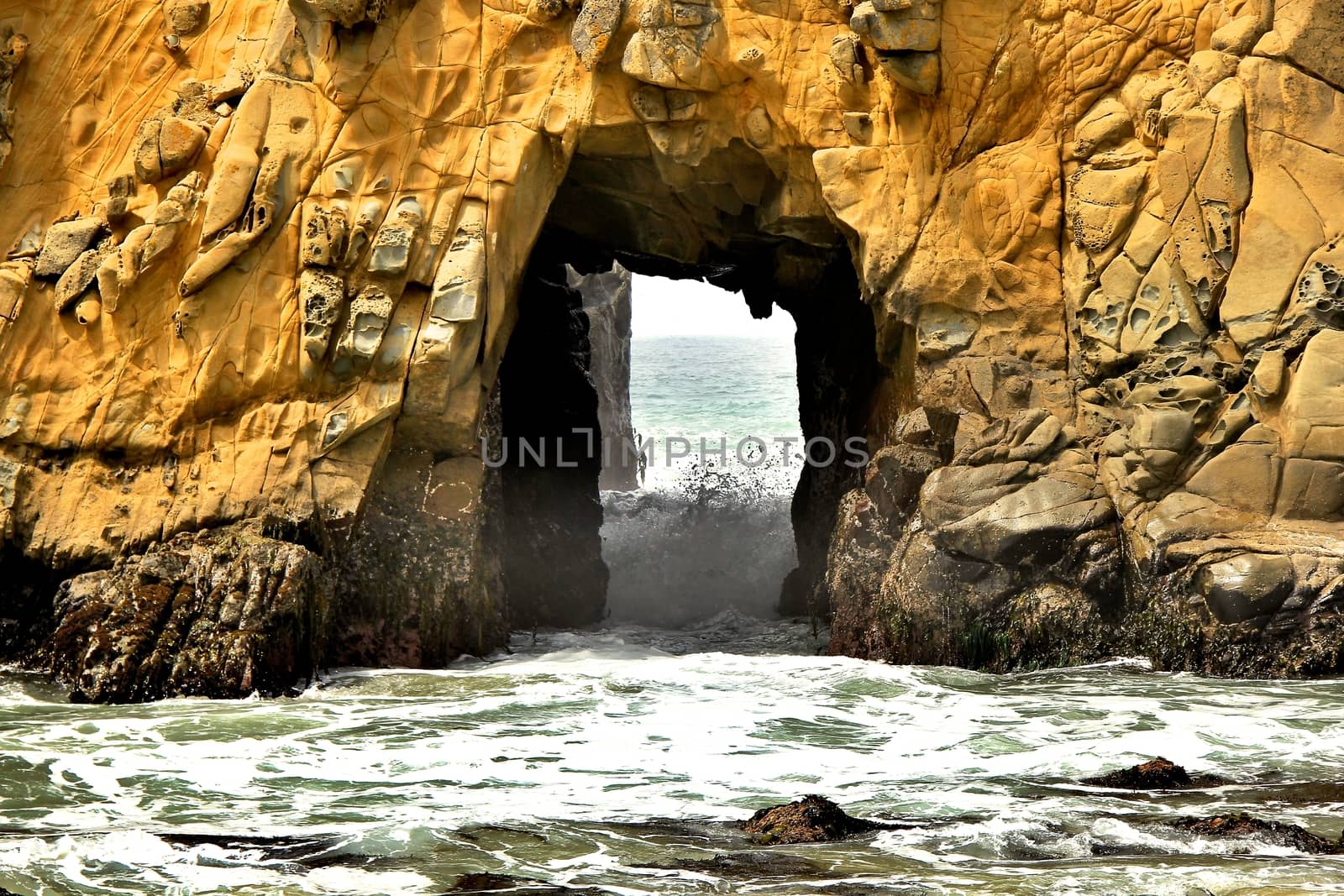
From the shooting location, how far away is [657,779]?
26.2 feet

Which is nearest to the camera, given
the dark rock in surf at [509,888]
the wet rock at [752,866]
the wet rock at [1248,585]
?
the dark rock in surf at [509,888]

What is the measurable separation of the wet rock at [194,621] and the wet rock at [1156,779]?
611 cm

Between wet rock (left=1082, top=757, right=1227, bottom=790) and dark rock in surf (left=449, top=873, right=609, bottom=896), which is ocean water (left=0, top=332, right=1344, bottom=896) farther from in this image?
wet rock (left=1082, top=757, right=1227, bottom=790)

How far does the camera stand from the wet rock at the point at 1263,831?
237 inches

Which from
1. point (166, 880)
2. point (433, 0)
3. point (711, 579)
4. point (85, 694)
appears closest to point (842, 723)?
point (166, 880)

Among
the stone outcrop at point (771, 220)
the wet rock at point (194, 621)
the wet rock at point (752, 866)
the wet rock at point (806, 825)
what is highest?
the stone outcrop at point (771, 220)

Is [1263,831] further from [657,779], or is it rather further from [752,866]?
[657,779]

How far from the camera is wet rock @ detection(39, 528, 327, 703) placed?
1078cm

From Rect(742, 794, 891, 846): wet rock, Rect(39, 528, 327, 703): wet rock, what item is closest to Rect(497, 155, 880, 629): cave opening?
Rect(39, 528, 327, 703): wet rock

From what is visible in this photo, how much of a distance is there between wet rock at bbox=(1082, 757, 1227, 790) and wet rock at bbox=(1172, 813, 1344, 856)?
2.80 ft

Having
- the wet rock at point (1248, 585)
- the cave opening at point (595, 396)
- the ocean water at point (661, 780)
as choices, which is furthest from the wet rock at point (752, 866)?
the cave opening at point (595, 396)

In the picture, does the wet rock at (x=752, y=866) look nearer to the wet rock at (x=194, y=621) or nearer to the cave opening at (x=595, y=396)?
the wet rock at (x=194, y=621)

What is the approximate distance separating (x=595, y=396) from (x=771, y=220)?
499 centimetres

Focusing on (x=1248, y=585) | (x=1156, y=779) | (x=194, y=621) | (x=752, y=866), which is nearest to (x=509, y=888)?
(x=752, y=866)
